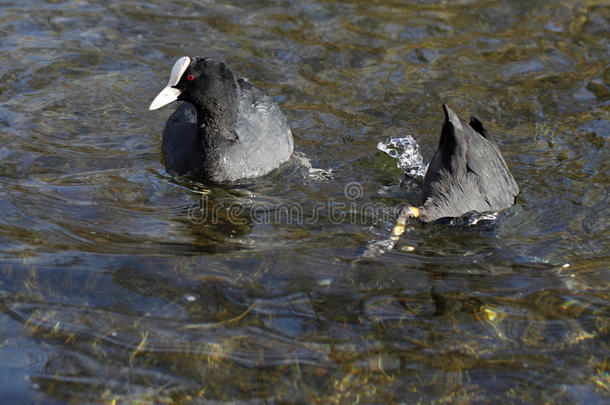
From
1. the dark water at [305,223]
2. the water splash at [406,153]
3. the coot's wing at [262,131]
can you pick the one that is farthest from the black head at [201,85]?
the water splash at [406,153]

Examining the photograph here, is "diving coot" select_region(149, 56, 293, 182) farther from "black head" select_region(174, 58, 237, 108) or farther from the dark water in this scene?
the dark water

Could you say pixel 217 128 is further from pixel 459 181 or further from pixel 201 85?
pixel 459 181

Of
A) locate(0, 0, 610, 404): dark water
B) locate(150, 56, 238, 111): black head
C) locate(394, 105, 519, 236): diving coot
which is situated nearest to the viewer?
locate(0, 0, 610, 404): dark water

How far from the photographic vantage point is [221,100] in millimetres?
5141

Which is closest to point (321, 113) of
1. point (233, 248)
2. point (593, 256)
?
point (233, 248)

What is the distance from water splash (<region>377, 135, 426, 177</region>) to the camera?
17.4 ft

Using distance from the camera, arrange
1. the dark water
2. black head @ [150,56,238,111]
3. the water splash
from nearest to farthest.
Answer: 1. the dark water
2. black head @ [150,56,238,111]
3. the water splash

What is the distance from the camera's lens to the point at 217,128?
5.23 m

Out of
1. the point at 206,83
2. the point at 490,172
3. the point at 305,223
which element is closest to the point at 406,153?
the point at 490,172

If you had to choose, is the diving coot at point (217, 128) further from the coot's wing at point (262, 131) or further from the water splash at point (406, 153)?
the water splash at point (406, 153)

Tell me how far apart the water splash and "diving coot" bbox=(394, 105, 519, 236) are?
0.56m

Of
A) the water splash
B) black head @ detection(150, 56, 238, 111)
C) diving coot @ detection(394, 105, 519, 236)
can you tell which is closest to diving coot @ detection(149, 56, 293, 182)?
black head @ detection(150, 56, 238, 111)

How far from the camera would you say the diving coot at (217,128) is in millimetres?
5059

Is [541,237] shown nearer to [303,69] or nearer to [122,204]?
[122,204]
